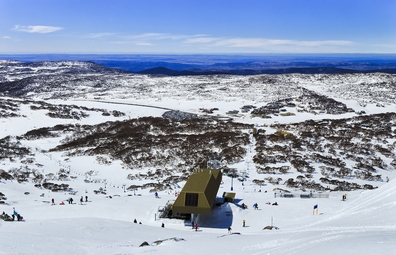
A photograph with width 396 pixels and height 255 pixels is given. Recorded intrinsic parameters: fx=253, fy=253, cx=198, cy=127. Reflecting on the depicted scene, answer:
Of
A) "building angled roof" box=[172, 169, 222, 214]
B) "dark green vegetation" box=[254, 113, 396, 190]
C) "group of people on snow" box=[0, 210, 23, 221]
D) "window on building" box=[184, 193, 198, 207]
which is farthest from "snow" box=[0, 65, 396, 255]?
"dark green vegetation" box=[254, 113, 396, 190]

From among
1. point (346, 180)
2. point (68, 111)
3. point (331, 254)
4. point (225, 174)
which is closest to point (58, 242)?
point (331, 254)

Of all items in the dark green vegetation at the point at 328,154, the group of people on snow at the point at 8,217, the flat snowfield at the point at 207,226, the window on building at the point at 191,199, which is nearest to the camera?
the flat snowfield at the point at 207,226

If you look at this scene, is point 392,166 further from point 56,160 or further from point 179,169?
point 56,160

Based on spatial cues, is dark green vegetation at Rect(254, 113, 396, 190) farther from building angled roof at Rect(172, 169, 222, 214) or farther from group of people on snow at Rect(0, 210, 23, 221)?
group of people on snow at Rect(0, 210, 23, 221)

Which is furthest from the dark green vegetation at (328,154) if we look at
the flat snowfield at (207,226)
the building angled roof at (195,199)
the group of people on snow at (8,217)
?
the group of people on snow at (8,217)

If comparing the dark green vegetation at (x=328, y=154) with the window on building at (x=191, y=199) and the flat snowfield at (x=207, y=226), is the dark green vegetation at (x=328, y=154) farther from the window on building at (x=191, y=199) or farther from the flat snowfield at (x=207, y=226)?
the window on building at (x=191, y=199)

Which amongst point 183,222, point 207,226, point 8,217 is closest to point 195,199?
point 207,226
